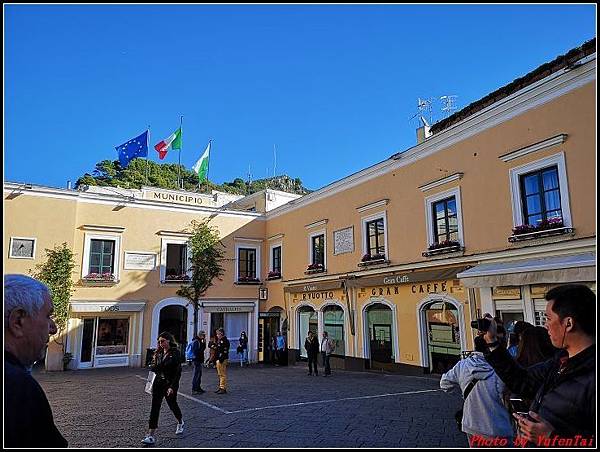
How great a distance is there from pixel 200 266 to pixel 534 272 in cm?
1484

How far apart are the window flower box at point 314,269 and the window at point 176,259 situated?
20.5ft

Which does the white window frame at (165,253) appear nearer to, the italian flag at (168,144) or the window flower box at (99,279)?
the window flower box at (99,279)

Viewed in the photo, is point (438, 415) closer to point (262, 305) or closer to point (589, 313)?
point (589, 313)

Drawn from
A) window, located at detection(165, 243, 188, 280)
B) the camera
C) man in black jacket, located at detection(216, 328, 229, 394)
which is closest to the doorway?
man in black jacket, located at detection(216, 328, 229, 394)

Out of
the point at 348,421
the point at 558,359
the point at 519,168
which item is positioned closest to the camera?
the point at 558,359

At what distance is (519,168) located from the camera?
1181cm

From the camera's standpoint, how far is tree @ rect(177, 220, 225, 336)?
20.6 metres

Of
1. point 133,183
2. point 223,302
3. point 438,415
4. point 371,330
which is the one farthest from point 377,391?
point 133,183

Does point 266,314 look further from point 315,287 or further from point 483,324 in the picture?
point 483,324

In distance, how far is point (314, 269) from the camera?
19.8m

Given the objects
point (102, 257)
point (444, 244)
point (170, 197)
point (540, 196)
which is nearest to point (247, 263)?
point (170, 197)

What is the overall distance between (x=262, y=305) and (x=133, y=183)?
76.0 feet

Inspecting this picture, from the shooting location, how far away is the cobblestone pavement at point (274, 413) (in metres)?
7.04

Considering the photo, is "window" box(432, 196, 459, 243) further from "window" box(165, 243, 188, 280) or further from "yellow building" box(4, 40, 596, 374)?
"window" box(165, 243, 188, 280)
